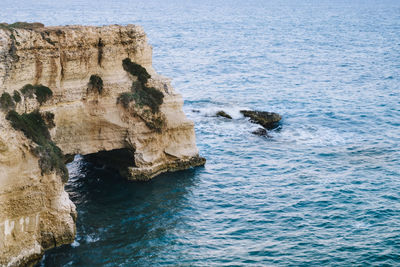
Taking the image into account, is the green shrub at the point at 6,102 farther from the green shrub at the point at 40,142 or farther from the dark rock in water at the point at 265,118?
the dark rock in water at the point at 265,118

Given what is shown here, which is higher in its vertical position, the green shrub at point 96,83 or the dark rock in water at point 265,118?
the green shrub at point 96,83

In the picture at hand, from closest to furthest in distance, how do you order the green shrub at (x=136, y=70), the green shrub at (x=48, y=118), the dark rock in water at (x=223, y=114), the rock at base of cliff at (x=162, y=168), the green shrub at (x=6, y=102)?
the green shrub at (x=6, y=102) < the green shrub at (x=48, y=118) < the green shrub at (x=136, y=70) < the rock at base of cliff at (x=162, y=168) < the dark rock in water at (x=223, y=114)

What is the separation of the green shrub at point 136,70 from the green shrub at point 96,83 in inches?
116

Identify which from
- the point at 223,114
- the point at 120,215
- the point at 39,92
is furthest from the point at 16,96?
→ the point at 223,114

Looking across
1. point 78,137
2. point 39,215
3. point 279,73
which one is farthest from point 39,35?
point 279,73

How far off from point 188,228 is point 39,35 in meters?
15.0

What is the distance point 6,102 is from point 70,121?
6.97 metres

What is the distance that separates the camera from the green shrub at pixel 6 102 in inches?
1213

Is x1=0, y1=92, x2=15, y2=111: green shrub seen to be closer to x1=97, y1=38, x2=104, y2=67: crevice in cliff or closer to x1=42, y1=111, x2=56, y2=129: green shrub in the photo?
x1=42, y1=111, x2=56, y2=129: green shrub

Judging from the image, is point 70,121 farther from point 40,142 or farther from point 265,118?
point 265,118

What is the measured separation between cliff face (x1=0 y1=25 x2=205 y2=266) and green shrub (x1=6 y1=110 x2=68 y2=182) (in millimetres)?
82

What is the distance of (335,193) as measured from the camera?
39594 mm

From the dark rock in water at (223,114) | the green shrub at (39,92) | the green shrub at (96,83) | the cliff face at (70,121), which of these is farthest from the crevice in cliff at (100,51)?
the dark rock in water at (223,114)

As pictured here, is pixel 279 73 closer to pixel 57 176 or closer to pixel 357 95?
pixel 357 95
